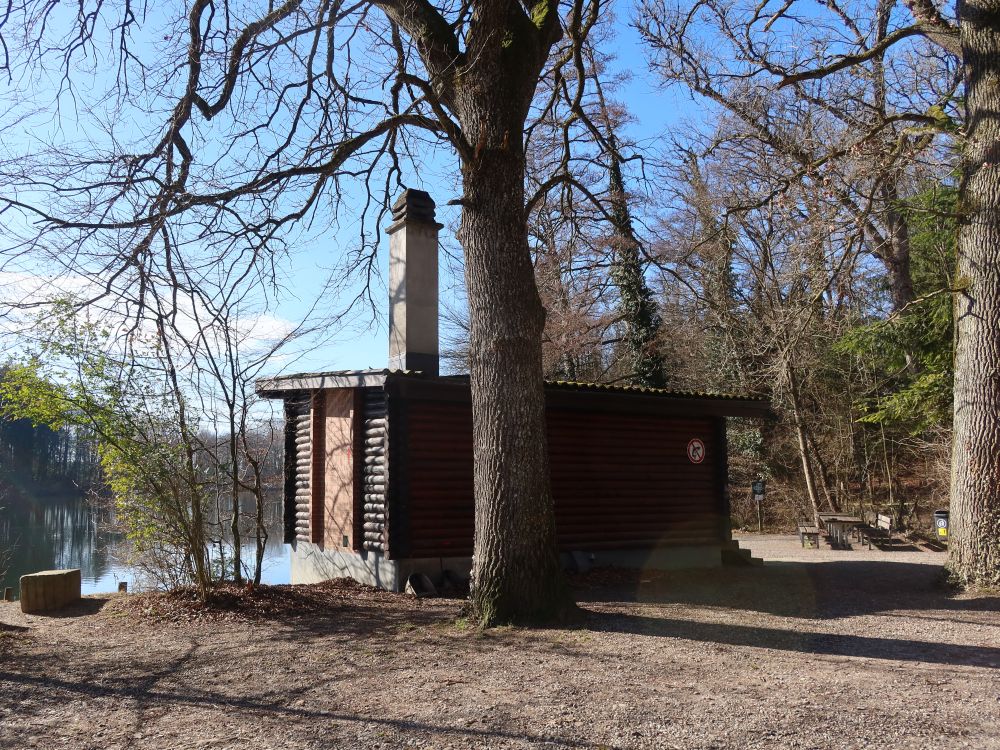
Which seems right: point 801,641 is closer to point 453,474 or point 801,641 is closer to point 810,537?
point 453,474

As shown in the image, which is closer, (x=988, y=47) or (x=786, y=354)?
(x=988, y=47)

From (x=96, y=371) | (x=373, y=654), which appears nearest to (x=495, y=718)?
(x=373, y=654)

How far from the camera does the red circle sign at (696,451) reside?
41.7 ft

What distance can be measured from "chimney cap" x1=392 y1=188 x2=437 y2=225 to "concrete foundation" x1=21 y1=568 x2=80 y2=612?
6132mm

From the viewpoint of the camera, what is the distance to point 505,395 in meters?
7.00

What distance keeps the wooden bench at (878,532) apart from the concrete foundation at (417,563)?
260 inches

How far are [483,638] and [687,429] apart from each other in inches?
286

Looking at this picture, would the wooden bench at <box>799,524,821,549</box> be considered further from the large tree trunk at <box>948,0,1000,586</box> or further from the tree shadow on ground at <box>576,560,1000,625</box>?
the large tree trunk at <box>948,0,1000,586</box>

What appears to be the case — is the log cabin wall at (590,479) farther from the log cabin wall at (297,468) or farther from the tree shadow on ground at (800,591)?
the log cabin wall at (297,468)

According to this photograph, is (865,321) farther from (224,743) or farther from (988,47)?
(224,743)

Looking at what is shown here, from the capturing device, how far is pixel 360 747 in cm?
404

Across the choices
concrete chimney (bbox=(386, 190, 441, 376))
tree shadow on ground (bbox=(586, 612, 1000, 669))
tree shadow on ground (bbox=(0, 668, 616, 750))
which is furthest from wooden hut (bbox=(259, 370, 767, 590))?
tree shadow on ground (bbox=(0, 668, 616, 750))

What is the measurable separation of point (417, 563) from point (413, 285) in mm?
Answer: 3681

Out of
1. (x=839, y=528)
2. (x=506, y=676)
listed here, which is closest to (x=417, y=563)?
(x=506, y=676)
